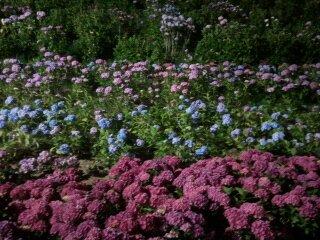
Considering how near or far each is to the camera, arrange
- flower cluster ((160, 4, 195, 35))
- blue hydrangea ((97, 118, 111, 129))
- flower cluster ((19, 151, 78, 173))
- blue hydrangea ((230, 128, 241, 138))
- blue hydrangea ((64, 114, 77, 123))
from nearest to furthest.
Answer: flower cluster ((19, 151, 78, 173)) < blue hydrangea ((230, 128, 241, 138)) < blue hydrangea ((97, 118, 111, 129)) < blue hydrangea ((64, 114, 77, 123)) < flower cluster ((160, 4, 195, 35))

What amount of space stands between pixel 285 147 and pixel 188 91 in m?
1.71

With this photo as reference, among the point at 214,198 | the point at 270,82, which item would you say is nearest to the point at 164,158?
the point at 214,198

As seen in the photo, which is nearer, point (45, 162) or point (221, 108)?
point (45, 162)

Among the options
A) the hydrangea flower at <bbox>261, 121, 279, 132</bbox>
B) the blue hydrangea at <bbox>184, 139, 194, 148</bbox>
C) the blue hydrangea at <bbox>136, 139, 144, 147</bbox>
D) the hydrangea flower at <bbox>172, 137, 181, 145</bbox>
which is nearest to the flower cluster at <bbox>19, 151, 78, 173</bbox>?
the blue hydrangea at <bbox>136, 139, 144, 147</bbox>

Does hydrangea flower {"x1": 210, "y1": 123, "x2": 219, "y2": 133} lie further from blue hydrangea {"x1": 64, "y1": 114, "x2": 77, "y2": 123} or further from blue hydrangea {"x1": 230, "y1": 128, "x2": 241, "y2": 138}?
blue hydrangea {"x1": 64, "y1": 114, "x2": 77, "y2": 123}

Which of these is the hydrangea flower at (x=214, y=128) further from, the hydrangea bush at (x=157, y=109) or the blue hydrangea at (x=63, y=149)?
the blue hydrangea at (x=63, y=149)

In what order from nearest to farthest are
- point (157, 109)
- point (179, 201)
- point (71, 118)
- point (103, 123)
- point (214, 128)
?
1. point (179, 201)
2. point (214, 128)
3. point (103, 123)
4. point (71, 118)
5. point (157, 109)

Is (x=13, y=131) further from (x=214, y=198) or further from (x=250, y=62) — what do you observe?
(x=250, y=62)

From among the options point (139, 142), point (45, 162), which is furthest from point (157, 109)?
point (45, 162)

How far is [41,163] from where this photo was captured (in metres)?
5.88

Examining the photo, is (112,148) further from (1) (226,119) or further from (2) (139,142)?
(1) (226,119)

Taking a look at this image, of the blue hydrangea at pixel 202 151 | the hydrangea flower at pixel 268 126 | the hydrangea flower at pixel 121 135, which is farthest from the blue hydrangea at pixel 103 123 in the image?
the hydrangea flower at pixel 268 126

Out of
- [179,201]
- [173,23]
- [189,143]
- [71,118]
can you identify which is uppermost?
[179,201]

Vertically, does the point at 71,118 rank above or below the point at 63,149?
above
